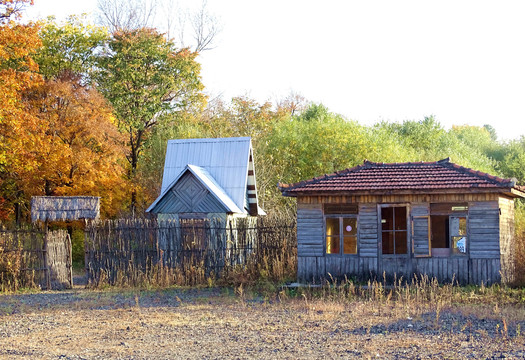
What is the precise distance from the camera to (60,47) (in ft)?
120

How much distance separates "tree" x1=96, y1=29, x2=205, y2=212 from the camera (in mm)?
37844

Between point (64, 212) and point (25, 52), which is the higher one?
point (25, 52)

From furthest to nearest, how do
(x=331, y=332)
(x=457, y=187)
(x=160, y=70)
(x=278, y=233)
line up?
1. (x=160, y=70)
2. (x=278, y=233)
3. (x=457, y=187)
4. (x=331, y=332)

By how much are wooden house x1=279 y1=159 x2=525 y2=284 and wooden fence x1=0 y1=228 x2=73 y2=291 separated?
7.38m

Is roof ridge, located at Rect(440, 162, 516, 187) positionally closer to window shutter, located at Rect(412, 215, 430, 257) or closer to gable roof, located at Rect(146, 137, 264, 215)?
window shutter, located at Rect(412, 215, 430, 257)

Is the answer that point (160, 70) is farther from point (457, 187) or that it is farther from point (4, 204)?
point (457, 187)

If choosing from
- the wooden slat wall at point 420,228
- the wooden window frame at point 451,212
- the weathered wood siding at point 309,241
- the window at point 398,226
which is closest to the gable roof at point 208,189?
the weathered wood siding at point 309,241

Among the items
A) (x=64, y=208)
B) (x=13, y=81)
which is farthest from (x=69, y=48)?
(x=64, y=208)

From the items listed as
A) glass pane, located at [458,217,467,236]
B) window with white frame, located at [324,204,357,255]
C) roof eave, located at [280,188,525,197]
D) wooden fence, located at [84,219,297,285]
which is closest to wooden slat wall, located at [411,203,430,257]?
roof eave, located at [280,188,525,197]

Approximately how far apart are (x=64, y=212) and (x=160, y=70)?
18.8m

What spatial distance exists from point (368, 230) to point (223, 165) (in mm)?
10356

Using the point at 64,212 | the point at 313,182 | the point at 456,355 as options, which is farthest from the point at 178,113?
the point at 456,355

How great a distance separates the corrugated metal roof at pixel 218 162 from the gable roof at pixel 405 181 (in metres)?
7.42

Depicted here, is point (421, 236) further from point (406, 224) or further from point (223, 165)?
point (223, 165)
